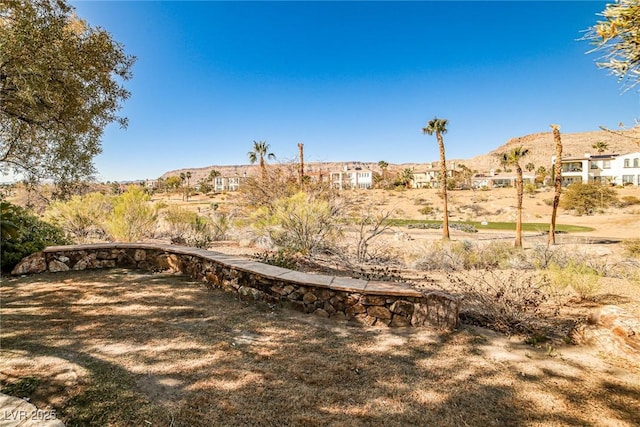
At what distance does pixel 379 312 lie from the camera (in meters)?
4.29

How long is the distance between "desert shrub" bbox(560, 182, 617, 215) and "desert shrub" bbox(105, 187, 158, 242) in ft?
144

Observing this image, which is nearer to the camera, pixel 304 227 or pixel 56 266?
pixel 56 266

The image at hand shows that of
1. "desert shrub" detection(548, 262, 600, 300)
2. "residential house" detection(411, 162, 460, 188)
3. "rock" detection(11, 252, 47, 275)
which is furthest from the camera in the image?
"residential house" detection(411, 162, 460, 188)

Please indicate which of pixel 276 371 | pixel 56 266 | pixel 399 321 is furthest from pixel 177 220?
pixel 276 371

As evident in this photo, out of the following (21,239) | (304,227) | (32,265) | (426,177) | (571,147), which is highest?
(571,147)

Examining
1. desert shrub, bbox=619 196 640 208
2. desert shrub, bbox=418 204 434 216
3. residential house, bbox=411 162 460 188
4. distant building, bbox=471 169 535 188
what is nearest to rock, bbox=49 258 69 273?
desert shrub, bbox=418 204 434 216

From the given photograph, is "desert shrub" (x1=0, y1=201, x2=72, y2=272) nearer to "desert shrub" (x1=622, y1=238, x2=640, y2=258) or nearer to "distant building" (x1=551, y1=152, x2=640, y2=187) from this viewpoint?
"desert shrub" (x1=622, y1=238, x2=640, y2=258)

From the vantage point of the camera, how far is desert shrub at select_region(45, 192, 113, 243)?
10.6 m

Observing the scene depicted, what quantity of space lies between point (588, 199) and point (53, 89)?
155 feet

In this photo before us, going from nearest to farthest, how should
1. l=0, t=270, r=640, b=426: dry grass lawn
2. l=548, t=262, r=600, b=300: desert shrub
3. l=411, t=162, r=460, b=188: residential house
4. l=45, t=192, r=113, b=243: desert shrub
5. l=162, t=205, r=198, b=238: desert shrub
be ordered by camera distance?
1. l=0, t=270, r=640, b=426: dry grass lawn
2. l=548, t=262, r=600, b=300: desert shrub
3. l=45, t=192, r=113, b=243: desert shrub
4. l=162, t=205, r=198, b=238: desert shrub
5. l=411, t=162, r=460, b=188: residential house

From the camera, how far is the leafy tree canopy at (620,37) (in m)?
2.62

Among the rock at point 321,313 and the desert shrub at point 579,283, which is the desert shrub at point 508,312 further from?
the rock at point 321,313

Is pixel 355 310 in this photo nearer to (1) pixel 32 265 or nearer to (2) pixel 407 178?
(1) pixel 32 265

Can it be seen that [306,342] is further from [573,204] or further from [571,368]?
[573,204]
